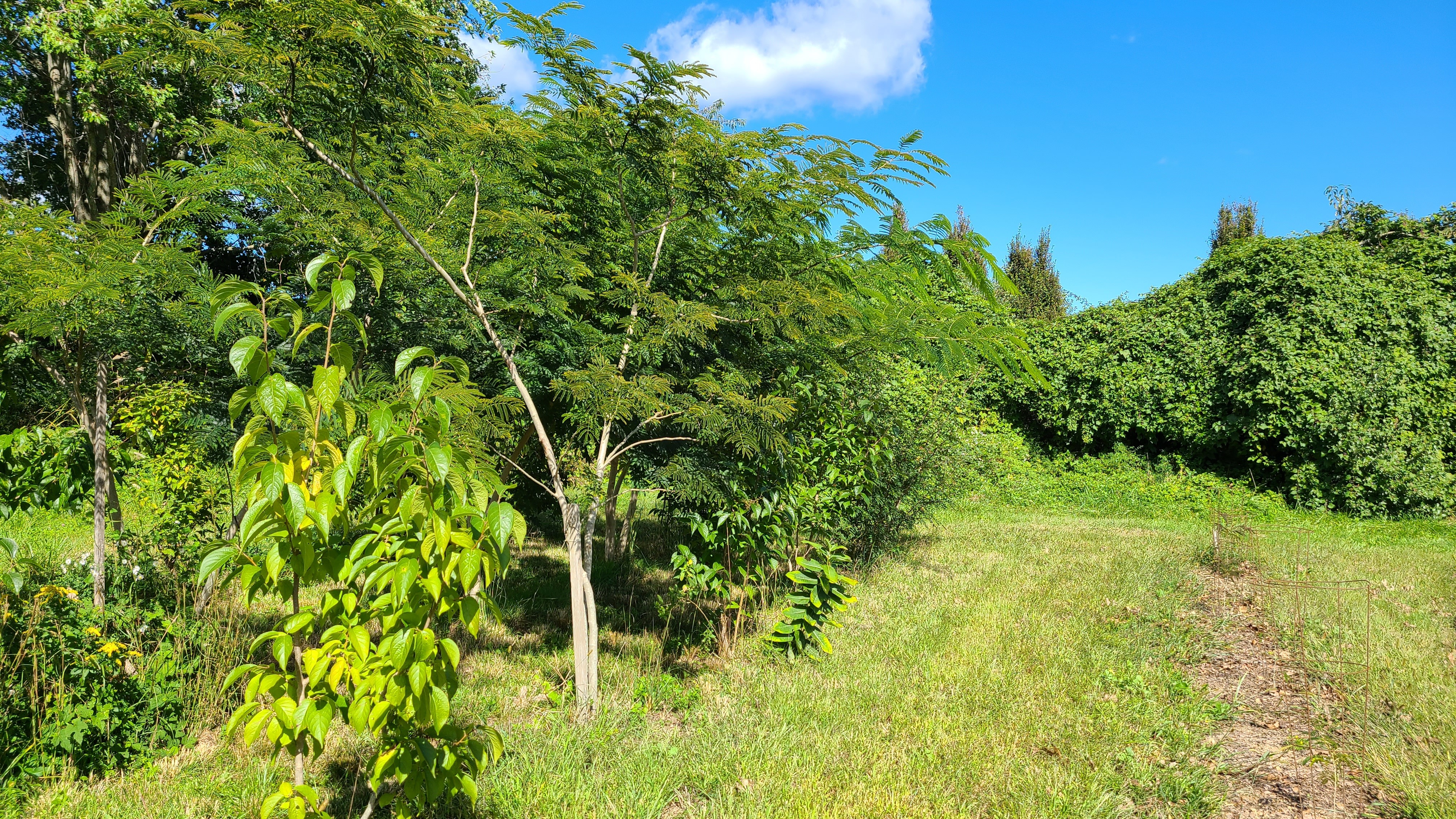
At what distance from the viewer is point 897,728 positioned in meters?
3.71

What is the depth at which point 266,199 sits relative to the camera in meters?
3.74


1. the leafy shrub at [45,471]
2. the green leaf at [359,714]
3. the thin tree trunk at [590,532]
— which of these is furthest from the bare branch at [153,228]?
the green leaf at [359,714]

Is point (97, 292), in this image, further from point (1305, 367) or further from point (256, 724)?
point (1305, 367)

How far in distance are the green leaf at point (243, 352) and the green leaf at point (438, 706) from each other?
851 millimetres

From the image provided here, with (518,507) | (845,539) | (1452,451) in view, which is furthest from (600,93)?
(1452,451)

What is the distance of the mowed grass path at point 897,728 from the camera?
2.96 meters

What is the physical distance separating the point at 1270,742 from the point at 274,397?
4.91 m

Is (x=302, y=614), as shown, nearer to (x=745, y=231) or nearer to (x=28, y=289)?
(x=28, y=289)

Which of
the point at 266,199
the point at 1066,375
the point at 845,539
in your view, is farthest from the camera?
the point at 1066,375

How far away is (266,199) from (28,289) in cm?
107

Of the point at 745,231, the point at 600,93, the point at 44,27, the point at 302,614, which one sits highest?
Result: the point at 44,27

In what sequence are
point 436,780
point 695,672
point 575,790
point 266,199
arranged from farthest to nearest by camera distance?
1. point 695,672
2. point 266,199
3. point 575,790
4. point 436,780

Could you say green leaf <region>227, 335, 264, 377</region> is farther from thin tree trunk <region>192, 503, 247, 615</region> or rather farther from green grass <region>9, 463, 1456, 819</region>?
thin tree trunk <region>192, 503, 247, 615</region>

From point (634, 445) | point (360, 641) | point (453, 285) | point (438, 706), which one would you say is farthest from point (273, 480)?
point (634, 445)
